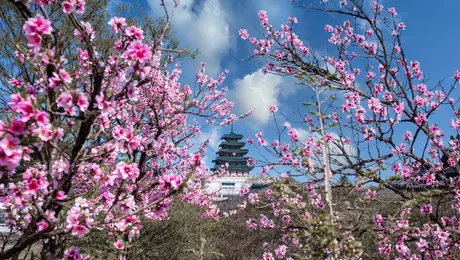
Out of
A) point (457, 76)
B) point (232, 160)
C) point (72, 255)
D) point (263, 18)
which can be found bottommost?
point (72, 255)

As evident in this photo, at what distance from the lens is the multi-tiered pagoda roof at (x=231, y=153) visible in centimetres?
5997

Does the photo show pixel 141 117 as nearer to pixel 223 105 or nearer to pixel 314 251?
pixel 223 105

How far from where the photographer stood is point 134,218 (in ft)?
8.11

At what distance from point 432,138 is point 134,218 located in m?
4.38

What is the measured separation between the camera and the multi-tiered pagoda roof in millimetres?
59969

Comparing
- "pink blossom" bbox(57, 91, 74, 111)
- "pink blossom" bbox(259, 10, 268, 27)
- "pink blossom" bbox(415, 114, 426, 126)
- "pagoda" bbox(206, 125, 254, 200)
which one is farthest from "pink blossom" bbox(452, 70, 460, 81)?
"pagoda" bbox(206, 125, 254, 200)

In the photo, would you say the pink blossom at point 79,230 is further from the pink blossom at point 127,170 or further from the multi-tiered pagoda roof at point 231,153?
the multi-tiered pagoda roof at point 231,153

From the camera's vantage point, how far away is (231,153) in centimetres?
6038

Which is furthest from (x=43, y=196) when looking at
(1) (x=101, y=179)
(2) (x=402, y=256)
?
(2) (x=402, y=256)

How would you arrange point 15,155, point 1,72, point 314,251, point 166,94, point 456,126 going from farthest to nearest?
1. point 1,72
2. point 166,94
3. point 456,126
4. point 314,251
5. point 15,155

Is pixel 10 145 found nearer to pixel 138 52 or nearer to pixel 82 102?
pixel 82 102

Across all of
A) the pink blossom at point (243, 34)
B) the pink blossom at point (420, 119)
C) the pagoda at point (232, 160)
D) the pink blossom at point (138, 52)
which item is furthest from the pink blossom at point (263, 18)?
the pagoda at point (232, 160)

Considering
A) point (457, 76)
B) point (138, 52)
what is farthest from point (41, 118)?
point (457, 76)

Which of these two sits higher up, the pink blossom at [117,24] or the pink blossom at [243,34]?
the pink blossom at [243,34]
